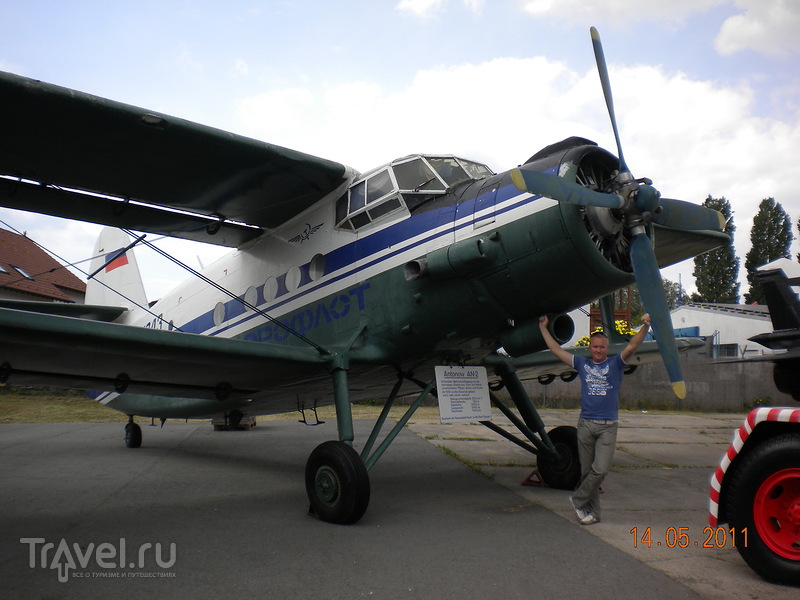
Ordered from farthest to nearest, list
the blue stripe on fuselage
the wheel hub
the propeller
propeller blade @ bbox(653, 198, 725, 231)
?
propeller blade @ bbox(653, 198, 725, 231), the blue stripe on fuselage, the propeller, the wheel hub

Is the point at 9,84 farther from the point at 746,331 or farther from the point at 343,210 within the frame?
the point at 746,331

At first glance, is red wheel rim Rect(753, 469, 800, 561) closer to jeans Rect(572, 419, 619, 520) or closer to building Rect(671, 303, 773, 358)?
jeans Rect(572, 419, 619, 520)

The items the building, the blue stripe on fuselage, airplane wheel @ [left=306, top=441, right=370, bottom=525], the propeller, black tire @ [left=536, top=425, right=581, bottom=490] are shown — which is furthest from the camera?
the building

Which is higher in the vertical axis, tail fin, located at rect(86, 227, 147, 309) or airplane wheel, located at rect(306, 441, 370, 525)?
tail fin, located at rect(86, 227, 147, 309)

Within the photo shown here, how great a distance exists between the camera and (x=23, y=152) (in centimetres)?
544

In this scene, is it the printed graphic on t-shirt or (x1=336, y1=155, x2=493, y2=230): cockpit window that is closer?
the printed graphic on t-shirt

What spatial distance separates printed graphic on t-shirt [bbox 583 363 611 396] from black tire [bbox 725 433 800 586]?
1.39 meters

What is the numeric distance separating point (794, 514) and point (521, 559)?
5.41ft

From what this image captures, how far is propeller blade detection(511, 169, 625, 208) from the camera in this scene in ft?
13.4

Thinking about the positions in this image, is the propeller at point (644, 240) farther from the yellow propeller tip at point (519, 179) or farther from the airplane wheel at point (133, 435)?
the airplane wheel at point (133, 435)

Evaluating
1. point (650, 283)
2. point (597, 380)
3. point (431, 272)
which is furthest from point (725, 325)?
point (431, 272)

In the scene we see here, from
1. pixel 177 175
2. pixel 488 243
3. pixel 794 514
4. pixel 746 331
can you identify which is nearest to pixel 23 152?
pixel 177 175

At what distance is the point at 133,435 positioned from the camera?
34.4 ft

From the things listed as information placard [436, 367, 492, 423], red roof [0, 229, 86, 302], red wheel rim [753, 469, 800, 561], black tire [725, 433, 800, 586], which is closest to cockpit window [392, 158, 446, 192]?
information placard [436, 367, 492, 423]
